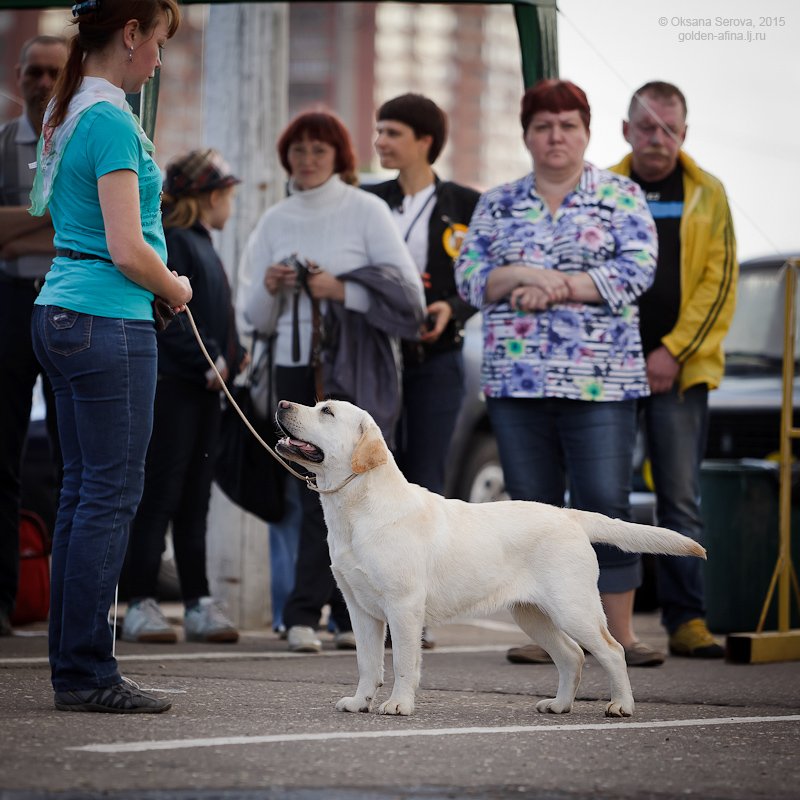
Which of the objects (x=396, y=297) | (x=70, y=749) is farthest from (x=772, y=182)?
(x=70, y=749)

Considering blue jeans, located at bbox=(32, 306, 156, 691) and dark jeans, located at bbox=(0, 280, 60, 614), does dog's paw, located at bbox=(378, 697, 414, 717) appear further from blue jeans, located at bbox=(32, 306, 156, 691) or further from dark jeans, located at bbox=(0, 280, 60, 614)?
dark jeans, located at bbox=(0, 280, 60, 614)

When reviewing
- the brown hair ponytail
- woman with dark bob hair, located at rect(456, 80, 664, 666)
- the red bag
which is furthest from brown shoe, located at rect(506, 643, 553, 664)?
the brown hair ponytail

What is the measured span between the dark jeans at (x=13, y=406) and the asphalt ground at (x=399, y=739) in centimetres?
77

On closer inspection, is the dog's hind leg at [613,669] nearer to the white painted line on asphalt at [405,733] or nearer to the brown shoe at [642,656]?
the white painted line on asphalt at [405,733]

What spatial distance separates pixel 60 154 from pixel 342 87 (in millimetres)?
137105

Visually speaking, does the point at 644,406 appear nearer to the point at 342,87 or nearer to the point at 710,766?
the point at 710,766

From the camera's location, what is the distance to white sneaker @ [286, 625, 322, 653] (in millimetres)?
6867

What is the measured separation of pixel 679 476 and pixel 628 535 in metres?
1.93

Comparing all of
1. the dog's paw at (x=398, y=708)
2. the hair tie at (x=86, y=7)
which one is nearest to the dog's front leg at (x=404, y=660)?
the dog's paw at (x=398, y=708)

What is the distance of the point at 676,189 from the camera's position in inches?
284

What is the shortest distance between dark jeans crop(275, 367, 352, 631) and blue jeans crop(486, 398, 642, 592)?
84 centimetres

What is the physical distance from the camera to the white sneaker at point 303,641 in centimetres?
687

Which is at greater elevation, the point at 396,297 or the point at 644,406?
the point at 396,297

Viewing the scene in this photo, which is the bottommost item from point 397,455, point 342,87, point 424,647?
point 424,647
